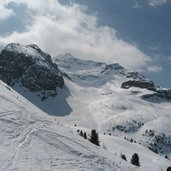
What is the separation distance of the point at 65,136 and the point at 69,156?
6757mm

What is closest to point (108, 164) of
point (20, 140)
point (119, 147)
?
point (20, 140)

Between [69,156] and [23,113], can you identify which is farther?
[23,113]

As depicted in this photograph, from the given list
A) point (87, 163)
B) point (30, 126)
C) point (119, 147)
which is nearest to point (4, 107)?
point (30, 126)

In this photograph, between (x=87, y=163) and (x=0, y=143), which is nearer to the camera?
(x=0, y=143)

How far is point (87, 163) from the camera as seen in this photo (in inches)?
1452

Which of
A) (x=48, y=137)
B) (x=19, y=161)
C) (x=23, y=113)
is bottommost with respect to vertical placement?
(x=19, y=161)

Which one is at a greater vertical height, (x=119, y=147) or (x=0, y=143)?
(x=119, y=147)

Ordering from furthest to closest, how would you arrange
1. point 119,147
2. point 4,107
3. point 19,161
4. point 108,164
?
point 119,147 < point 4,107 < point 108,164 < point 19,161

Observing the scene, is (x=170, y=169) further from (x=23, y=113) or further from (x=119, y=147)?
(x=119, y=147)

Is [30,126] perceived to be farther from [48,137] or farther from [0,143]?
[0,143]

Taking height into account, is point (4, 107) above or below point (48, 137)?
above

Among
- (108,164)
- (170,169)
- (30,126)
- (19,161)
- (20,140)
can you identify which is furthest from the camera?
(170,169)

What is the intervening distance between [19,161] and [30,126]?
435 inches

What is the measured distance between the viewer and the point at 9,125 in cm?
3966
